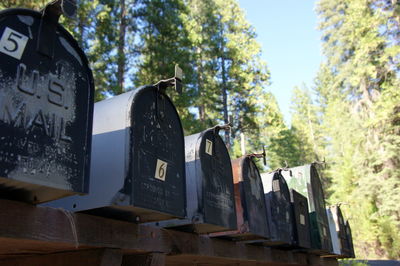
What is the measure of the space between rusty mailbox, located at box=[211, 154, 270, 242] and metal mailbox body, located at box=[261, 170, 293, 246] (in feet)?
0.51

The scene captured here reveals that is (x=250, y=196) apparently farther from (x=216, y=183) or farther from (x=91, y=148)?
(x=91, y=148)

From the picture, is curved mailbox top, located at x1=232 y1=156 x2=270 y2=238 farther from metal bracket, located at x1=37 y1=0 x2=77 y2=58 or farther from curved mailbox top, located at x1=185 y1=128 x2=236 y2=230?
metal bracket, located at x1=37 y1=0 x2=77 y2=58

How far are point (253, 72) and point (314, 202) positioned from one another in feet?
46.9

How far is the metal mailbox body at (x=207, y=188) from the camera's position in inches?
70.1

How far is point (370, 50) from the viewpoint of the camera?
15.3 metres

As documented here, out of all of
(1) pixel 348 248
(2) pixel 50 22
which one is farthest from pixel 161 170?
(1) pixel 348 248

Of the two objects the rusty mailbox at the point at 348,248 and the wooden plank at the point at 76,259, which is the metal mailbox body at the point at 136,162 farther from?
the rusty mailbox at the point at 348,248

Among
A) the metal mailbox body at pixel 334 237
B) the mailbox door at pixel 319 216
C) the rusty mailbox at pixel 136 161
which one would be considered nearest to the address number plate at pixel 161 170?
the rusty mailbox at pixel 136 161

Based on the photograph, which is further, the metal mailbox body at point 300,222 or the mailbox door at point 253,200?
the metal mailbox body at point 300,222

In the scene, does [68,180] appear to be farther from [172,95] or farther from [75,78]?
[172,95]

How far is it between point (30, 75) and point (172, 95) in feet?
A: 33.1

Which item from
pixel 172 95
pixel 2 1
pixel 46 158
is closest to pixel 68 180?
pixel 46 158

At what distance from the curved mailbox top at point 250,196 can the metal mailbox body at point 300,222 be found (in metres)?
0.57

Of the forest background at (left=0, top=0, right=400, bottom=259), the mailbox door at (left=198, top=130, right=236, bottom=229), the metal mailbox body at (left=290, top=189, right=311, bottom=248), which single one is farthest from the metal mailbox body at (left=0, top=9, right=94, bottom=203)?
the forest background at (left=0, top=0, right=400, bottom=259)
